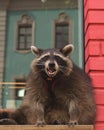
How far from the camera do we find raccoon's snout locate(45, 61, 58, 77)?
4492mm

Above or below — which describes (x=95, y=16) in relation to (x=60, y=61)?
above

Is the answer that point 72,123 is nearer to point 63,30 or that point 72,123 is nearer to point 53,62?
point 53,62

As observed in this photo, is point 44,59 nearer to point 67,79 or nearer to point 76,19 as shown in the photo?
point 67,79

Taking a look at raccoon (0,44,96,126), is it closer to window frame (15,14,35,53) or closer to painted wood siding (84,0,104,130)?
painted wood siding (84,0,104,130)

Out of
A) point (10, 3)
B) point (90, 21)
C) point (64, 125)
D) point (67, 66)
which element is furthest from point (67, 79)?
point (10, 3)

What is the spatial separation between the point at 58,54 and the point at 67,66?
0.43ft

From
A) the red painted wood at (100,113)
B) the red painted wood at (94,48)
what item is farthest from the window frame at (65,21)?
the red painted wood at (100,113)

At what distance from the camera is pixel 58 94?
4688mm

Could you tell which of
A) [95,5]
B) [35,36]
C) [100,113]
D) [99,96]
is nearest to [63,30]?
[35,36]

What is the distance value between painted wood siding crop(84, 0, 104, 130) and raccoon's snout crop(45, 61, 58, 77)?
97 centimetres

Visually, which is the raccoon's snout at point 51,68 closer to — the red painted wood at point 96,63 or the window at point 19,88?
the red painted wood at point 96,63

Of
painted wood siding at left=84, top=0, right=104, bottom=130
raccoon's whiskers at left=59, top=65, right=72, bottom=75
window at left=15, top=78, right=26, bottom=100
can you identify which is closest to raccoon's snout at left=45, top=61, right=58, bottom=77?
raccoon's whiskers at left=59, top=65, right=72, bottom=75

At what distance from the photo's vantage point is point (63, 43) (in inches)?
261

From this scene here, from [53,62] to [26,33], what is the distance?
8.66 feet
